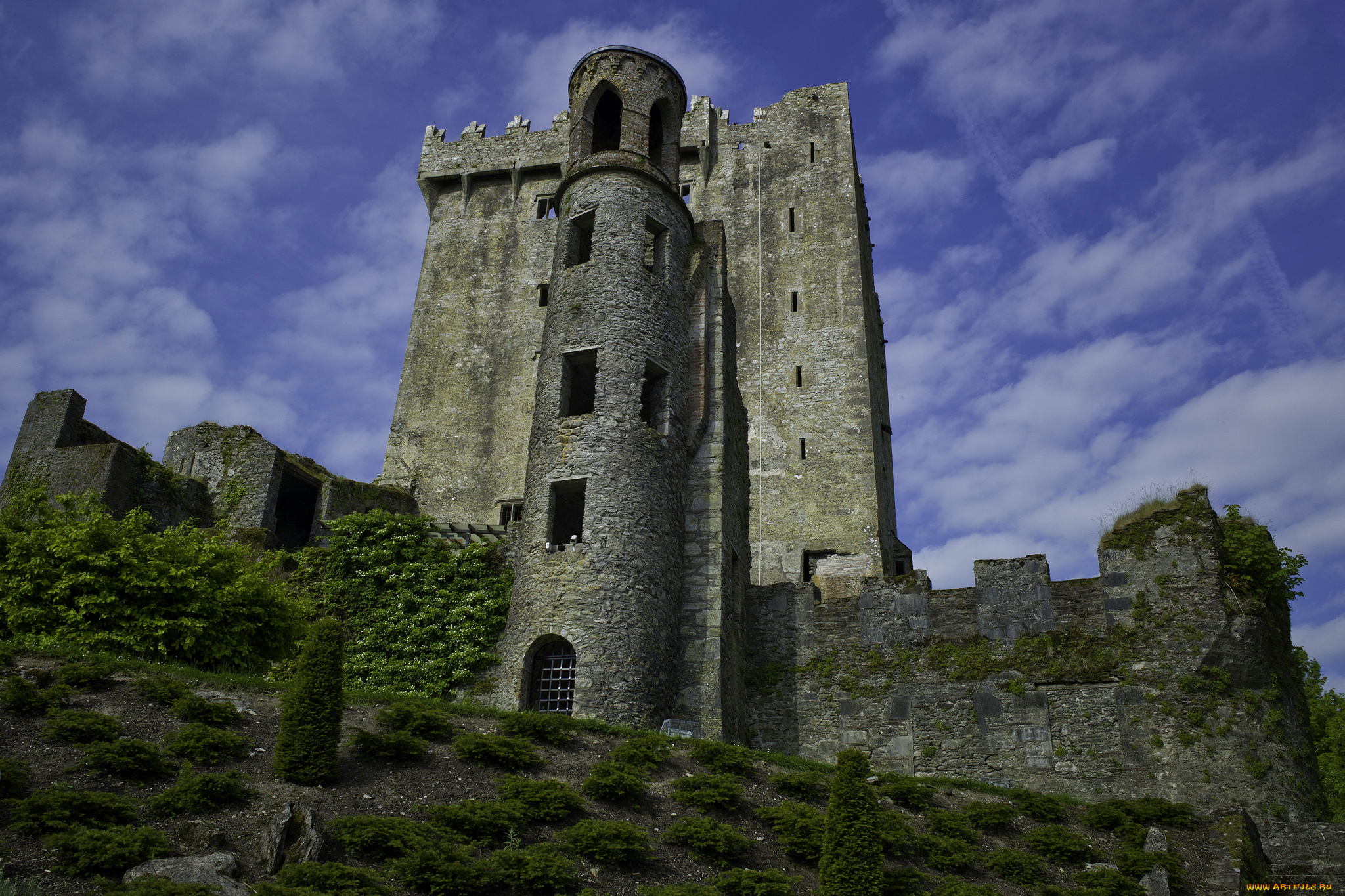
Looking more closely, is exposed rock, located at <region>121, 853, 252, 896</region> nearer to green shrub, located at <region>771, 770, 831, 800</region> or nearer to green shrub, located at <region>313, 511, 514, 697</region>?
green shrub, located at <region>771, 770, 831, 800</region>

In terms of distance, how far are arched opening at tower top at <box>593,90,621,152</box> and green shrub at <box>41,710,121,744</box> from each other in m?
17.7

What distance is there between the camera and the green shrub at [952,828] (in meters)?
13.4

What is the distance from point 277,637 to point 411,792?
21.1 feet

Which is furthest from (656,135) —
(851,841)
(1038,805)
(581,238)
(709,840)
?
(851,841)

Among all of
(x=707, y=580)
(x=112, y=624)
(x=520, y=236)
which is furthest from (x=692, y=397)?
(x=520, y=236)

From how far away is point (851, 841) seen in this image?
10672 mm

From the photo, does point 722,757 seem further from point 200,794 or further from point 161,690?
point 161,690

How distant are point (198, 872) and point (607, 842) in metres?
4.04

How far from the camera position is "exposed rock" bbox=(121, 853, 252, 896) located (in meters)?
8.84

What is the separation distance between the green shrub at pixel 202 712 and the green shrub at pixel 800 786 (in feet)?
23.6

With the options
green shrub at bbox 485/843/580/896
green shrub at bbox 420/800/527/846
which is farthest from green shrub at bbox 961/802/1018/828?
green shrub at bbox 420/800/527/846

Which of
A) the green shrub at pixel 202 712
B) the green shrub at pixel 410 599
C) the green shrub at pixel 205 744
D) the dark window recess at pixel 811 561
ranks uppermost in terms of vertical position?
the dark window recess at pixel 811 561

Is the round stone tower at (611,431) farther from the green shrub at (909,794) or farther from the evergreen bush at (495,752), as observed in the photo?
the green shrub at (909,794)

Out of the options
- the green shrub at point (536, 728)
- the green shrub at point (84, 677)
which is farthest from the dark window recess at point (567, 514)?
the green shrub at point (84, 677)
